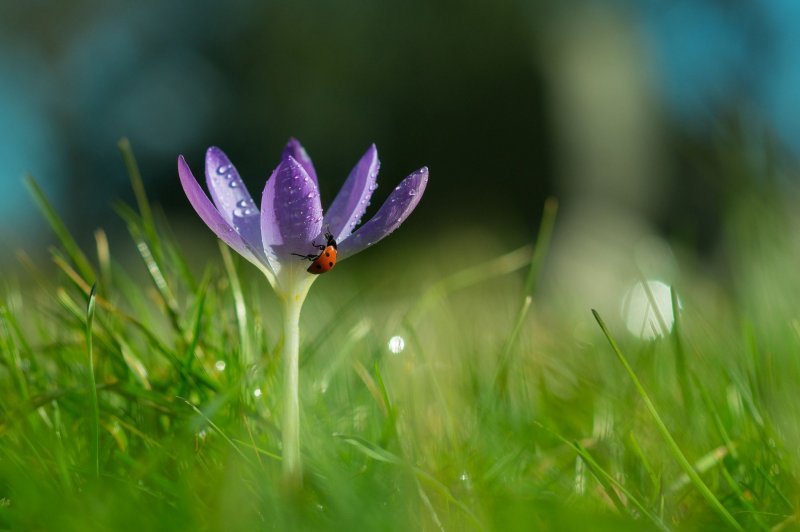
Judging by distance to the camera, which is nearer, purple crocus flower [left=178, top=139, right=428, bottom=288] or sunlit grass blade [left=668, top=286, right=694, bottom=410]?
purple crocus flower [left=178, top=139, right=428, bottom=288]

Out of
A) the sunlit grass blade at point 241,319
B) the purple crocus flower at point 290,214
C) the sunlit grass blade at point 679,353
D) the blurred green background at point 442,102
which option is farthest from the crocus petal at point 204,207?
the blurred green background at point 442,102

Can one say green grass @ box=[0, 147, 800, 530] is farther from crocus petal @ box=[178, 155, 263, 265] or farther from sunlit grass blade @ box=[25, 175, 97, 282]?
crocus petal @ box=[178, 155, 263, 265]

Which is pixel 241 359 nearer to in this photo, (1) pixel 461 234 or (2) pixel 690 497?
(2) pixel 690 497

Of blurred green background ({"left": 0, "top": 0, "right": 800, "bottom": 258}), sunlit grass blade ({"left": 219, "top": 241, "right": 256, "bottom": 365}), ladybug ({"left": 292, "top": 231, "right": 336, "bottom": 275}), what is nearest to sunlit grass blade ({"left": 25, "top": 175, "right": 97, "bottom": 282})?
sunlit grass blade ({"left": 219, "top": 241, "right": 256, "bottom": 365})

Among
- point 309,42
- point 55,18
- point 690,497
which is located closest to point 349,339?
point 690,497

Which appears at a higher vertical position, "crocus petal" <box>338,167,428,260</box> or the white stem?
"crocus petal" <box>338,167,428,260</box>

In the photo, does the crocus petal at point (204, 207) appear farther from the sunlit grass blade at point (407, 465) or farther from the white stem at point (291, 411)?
the sunlit grass blade at point (407, 465)

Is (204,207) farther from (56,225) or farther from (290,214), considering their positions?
(56,225)
